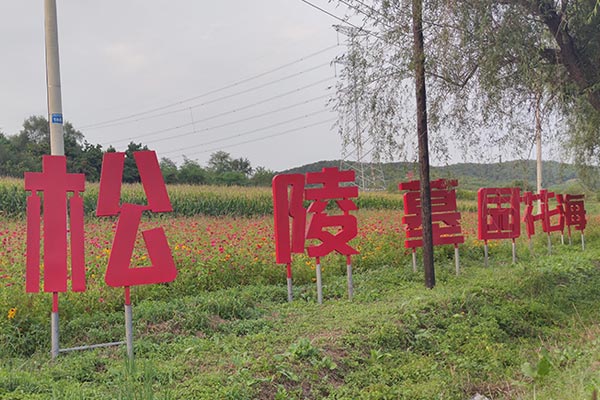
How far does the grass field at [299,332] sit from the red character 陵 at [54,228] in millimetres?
589

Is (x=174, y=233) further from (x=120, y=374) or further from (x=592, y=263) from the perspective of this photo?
(x=592, y=263)

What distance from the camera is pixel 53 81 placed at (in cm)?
613

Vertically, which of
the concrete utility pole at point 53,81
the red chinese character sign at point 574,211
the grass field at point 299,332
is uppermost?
the concrete utility pole at point 53,81

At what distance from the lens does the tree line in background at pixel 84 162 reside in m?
20.4

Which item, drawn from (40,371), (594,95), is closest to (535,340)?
(594,95)

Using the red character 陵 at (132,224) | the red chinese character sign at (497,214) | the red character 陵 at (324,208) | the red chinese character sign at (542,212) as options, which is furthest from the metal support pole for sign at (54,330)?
the red chinese character sign at (542,212)

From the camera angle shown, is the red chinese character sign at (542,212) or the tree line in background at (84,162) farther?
the tree line in background at (84,162)

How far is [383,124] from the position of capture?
25.1 feet

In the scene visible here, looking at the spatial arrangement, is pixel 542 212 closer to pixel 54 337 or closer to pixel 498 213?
pixel 498 213

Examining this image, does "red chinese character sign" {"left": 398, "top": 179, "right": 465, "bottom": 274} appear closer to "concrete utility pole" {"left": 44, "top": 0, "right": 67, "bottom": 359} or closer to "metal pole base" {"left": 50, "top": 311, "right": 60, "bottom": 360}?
"concrete utility pole" {"left": 44, "top": 0, "right": 67, "bottom": 359}

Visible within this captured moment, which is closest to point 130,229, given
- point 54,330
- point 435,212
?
point 54,330

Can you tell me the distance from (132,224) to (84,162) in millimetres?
16590

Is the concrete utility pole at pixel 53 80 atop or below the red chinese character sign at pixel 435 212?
atop

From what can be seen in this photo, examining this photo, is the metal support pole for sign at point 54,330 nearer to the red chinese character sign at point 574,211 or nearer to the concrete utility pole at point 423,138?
the concrete utility pole at point 423,138
